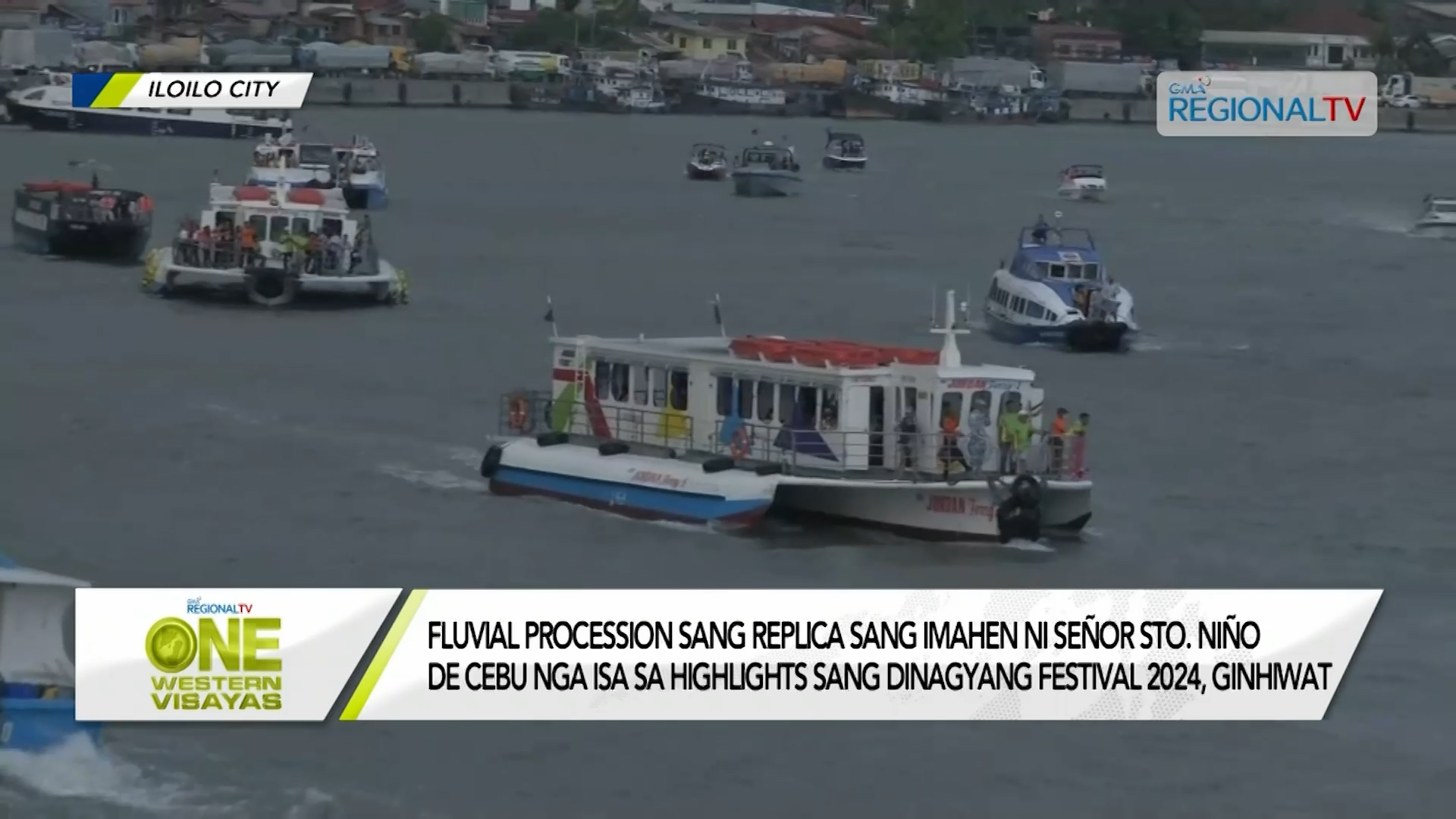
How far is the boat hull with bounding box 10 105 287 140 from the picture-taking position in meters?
128

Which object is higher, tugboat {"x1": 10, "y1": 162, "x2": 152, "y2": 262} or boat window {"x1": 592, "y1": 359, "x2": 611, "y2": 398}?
boat window {"x1": 592, "y1": 359, "x2": 611, "y2": 398}

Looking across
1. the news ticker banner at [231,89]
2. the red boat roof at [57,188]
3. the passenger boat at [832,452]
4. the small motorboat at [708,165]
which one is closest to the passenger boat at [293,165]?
the red boat roof at [57,188]

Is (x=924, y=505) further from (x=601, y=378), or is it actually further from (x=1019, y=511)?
(x=601, y=378)

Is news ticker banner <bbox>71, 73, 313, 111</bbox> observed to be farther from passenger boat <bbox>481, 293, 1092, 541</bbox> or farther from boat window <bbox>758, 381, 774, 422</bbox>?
boat window <bbox>758, 381, 774, 422</bbox>

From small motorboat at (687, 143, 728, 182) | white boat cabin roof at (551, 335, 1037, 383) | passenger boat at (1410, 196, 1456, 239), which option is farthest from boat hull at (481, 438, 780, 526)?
small motorboat at (687, 143, 728, 182)

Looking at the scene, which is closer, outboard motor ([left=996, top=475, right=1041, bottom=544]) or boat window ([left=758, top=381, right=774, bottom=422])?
outboard motor ([left=996, top=475, right=1041, bottom=544])

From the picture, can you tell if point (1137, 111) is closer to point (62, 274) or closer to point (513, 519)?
point (62, 274)

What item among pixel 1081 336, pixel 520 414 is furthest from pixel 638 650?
pixel 1081 336

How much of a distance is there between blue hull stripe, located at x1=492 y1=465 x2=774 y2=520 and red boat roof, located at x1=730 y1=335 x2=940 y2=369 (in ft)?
6.53

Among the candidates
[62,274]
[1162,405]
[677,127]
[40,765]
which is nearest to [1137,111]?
[677,127]

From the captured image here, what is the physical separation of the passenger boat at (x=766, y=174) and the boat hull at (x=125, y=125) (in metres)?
28.5

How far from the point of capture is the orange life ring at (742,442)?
33156mm

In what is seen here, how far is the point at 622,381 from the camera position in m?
35.1

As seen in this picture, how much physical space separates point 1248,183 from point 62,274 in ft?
249
